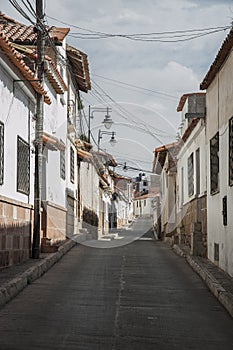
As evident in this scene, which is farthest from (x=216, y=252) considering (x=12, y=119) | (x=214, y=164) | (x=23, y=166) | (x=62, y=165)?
(x=62, y=165)

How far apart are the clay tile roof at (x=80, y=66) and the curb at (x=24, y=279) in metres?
10.4

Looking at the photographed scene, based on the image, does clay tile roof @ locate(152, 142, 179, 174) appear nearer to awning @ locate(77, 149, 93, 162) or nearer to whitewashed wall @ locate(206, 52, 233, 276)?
awning @ locate(77, 149, 93, 162)

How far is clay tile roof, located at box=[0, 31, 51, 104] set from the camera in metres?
12.1

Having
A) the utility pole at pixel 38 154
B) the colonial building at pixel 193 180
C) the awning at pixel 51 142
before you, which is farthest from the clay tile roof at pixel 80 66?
the utility pole at pixel 38 154

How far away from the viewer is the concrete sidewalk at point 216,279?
9773 mm

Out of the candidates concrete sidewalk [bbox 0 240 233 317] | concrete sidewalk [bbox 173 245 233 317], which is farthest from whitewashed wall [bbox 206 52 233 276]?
concrete sidewalk [bbox 0 240 233 317]

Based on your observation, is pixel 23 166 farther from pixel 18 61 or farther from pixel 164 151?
pixel 164 151

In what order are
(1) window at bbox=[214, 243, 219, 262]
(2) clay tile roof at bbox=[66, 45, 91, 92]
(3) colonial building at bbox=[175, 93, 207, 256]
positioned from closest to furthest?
1. (1) window at bbox=[214, 243, 219, 262]
2. (3) colonial building at bbox=[175, 93, 207, 256]
3. (2) clay tile roof at bbox=[66, 45, 91, 92]

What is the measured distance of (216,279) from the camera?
11938mm

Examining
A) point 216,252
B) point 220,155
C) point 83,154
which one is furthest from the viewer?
point 83,154

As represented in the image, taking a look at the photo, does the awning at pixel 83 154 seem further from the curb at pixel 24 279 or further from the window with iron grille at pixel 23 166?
the window with iron grille at pixel 23 166

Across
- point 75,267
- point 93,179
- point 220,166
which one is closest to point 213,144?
point 220,166

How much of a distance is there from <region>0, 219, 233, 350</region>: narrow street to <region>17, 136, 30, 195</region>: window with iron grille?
241 centimetres

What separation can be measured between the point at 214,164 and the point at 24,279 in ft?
20.6
